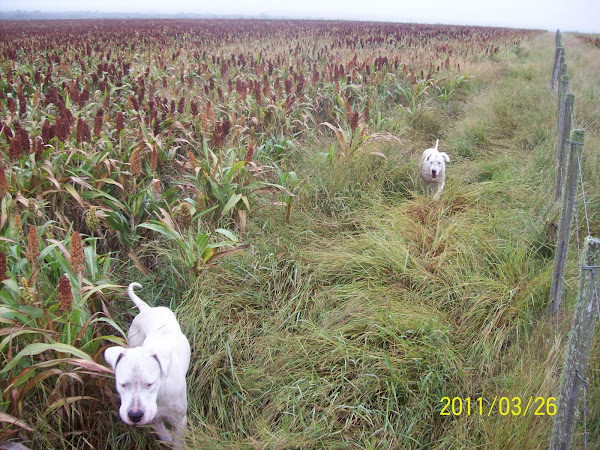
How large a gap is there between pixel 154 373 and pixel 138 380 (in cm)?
6

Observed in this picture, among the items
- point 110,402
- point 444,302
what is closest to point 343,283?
point 444,302

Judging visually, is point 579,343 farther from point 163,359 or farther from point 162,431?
point 162,431

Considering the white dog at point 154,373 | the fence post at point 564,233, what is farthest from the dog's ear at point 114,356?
the fence post at point 564,233

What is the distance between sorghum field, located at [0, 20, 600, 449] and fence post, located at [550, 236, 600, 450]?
0.89 feet

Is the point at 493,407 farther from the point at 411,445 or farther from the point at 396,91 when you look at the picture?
the point at 396,91

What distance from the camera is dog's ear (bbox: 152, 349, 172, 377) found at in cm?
173

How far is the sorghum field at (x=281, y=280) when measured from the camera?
6.75 ft

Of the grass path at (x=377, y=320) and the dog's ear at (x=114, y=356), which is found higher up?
the dog's ear at (x=114, y=356)

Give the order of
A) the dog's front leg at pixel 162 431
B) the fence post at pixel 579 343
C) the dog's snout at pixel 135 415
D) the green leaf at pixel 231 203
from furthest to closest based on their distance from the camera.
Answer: the green leaf at pixel 231 203 < the dog's front leg at pixel 162 431 < the dog's snout at pixel 135 415 < the fence post at pixel 579 343

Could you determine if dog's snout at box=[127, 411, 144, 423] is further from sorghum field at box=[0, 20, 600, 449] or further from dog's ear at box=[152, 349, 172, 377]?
sorghum field at box=[0, 20, 600, 449]

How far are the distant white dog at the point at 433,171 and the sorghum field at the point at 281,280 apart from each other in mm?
164

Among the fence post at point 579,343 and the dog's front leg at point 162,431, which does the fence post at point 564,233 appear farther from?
the dog's front leg at point 162,431

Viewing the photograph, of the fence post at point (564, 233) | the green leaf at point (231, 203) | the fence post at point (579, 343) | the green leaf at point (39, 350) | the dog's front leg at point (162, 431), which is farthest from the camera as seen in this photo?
the green leaf at point (231, 203)

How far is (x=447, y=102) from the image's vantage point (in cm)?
796
